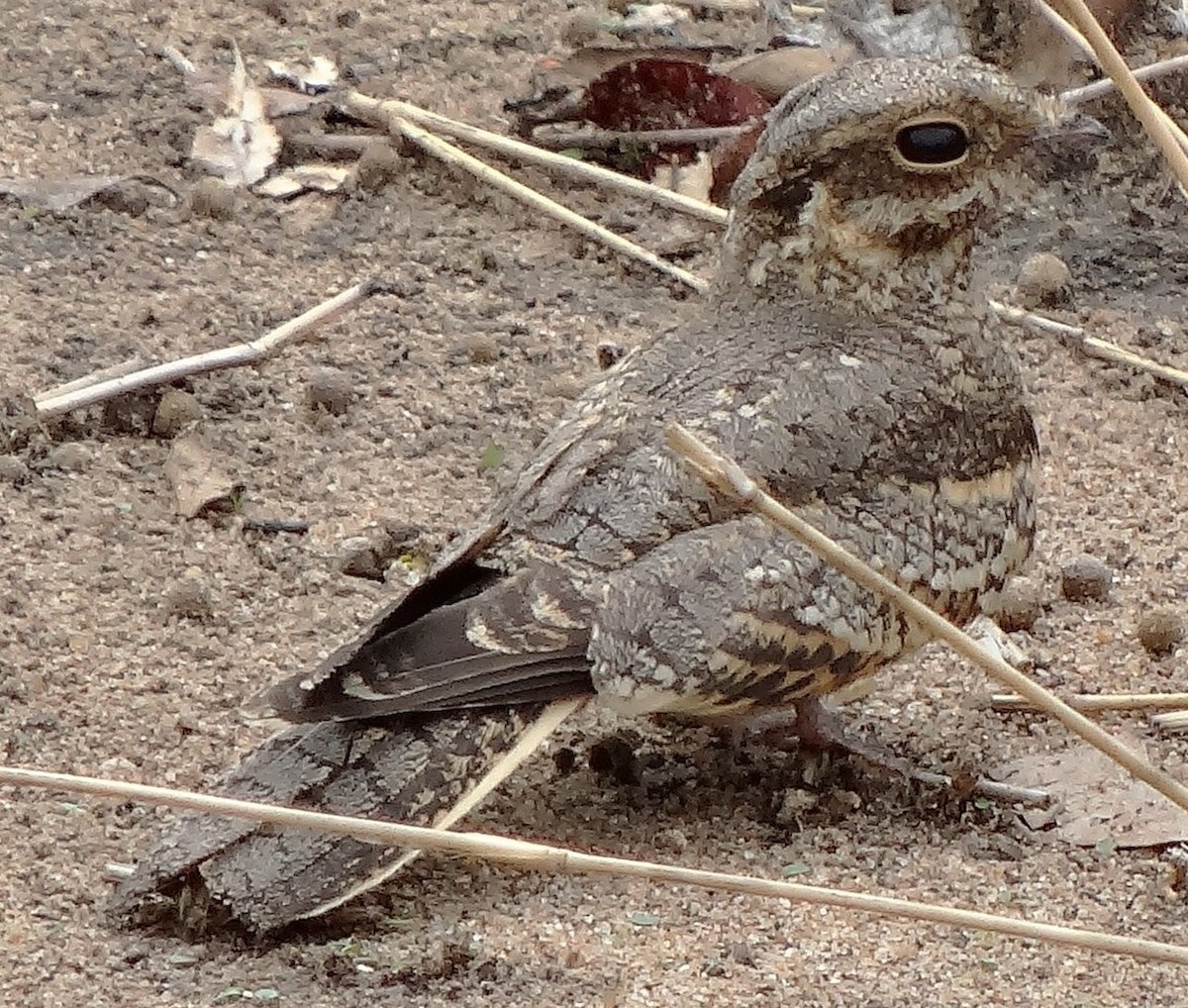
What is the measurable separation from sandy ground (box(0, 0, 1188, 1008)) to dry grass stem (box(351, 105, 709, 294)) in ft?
0.16

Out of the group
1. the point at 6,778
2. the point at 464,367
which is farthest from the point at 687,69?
the point at 6,778

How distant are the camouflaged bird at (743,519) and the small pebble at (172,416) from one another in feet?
2.70

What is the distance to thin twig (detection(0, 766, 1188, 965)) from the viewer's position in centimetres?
168

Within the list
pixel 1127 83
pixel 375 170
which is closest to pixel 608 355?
pixel 375 170

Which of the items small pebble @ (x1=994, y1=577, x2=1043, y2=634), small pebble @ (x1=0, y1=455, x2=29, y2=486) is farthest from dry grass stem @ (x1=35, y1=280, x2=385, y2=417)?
small pebble @ (x1=994, y1=577, x2=1043, y2=634)

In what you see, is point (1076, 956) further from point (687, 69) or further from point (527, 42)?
point (527, 42)

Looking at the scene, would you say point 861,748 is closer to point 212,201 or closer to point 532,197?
point 532,197

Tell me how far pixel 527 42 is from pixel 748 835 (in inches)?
99.5

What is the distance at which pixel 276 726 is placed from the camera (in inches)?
106

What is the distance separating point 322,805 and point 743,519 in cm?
56

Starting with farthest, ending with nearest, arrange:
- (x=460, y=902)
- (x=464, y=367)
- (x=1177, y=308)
A: (x=1177, y=308)
(x=464, y=367)
(x=460, y=902)

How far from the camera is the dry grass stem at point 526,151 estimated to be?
3.94 meters

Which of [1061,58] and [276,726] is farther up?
[1061,58]

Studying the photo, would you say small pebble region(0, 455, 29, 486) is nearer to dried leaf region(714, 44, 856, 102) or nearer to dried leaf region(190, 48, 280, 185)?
dried leaf region(190, 48, 280, 185)
